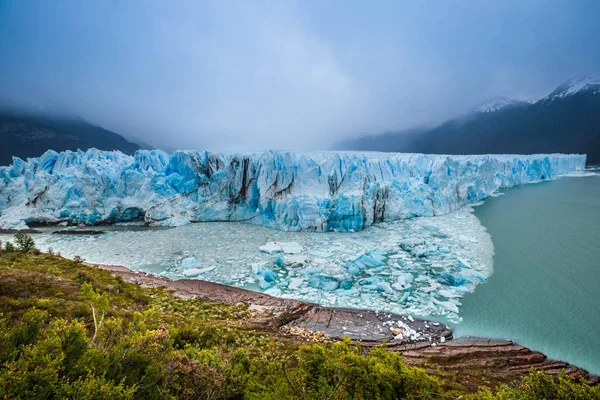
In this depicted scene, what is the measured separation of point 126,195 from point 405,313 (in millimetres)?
17848

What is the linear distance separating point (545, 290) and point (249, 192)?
13881mm

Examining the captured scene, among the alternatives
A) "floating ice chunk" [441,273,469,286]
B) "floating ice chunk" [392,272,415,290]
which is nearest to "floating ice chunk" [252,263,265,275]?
"floating ice chunk" [392,272,415,290]

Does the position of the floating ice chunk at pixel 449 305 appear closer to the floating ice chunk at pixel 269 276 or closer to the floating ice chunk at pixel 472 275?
the floating ice chunk at pixel 472 275

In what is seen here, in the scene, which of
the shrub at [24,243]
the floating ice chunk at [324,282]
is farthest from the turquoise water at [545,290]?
the shrub at [24,243]

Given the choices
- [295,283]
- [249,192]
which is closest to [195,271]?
[295,283]

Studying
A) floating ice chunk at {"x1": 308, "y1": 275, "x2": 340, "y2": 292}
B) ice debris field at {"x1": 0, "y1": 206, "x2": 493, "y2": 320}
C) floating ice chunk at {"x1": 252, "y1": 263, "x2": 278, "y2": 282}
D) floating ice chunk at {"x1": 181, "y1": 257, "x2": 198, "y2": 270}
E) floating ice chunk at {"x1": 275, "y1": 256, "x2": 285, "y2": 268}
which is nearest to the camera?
ice debris field at {"x1": 0, "y1": 206, "x2": 493, "y2": 320}

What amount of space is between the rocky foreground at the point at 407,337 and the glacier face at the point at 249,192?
7.20 meters

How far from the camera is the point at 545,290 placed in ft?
24.4

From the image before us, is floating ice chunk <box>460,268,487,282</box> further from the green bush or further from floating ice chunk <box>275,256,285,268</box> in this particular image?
the green bush

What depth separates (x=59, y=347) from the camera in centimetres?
193

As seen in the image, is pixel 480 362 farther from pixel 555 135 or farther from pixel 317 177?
pixel 555 135

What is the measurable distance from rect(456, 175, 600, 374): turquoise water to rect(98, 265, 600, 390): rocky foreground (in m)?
0.47

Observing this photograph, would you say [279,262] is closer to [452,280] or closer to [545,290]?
[452,280]

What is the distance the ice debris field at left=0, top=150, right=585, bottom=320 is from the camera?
27.5 ft
